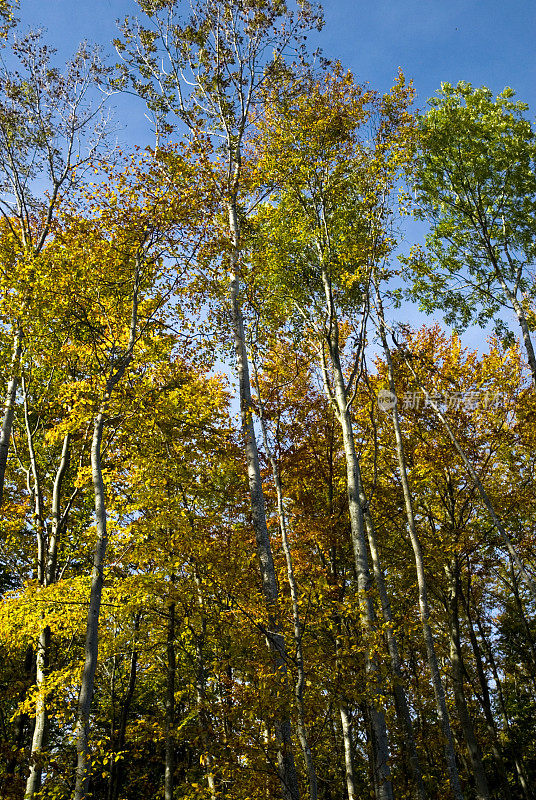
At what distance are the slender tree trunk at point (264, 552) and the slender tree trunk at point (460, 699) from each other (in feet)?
27.0

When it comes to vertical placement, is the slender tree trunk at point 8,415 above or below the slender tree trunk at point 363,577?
above

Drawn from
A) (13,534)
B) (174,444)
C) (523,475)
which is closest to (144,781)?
(13,534)

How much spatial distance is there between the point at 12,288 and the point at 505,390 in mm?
13124

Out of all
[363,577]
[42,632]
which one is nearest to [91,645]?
[42,632]

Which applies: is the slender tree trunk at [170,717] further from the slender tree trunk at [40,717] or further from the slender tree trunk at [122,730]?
the slender tree trunk at [122,730]

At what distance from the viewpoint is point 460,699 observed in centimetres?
1333

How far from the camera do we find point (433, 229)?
14.2 meters

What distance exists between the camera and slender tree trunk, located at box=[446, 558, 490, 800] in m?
12.4

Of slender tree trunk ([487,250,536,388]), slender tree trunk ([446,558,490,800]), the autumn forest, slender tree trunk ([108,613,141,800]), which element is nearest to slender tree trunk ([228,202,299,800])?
the autumn forest

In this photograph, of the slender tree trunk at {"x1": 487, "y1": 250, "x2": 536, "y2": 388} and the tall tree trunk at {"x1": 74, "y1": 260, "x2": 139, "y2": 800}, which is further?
the slender tree trunk at {"x1": 487, "y1": 250, "x2": 536, "y2": 388}

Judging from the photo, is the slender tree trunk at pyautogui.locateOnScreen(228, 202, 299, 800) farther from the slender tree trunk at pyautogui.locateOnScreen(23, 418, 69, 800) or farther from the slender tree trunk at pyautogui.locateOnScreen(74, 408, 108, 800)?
the slender tree trunk at pyautogui.locateOnScreen(23, 418, 69, 800)

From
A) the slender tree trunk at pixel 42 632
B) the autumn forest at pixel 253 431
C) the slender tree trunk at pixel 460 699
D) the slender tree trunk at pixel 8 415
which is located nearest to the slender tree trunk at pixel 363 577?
the autumn forest at pixel 253 431

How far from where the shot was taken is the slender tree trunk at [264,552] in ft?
21.9

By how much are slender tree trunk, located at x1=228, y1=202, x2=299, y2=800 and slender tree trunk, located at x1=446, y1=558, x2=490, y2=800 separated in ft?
27.0
